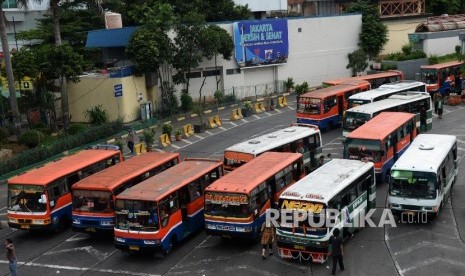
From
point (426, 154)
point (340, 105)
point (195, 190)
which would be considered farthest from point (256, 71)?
point (195, 190)

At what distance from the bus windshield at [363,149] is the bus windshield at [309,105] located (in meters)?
11.3

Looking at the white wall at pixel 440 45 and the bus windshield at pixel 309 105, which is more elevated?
the white wall at pixel 440 45

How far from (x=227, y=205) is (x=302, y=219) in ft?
10.1

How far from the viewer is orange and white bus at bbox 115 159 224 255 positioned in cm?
2131

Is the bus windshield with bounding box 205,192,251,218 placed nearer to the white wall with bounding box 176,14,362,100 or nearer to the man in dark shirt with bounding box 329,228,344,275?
the man in dark shirt with bounding box 329,228,344,275

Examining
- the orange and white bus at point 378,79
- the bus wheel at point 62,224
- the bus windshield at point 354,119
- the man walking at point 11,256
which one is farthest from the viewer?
the orange and white bus at point 378,79

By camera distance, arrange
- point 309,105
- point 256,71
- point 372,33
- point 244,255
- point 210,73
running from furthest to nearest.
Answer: point 372,33, point 256,71, point 210,73, point 309,105, point 244,255

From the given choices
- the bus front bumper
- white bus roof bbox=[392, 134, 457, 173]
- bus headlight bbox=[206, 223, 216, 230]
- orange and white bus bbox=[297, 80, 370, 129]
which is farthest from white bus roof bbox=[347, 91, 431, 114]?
the bus front bumper

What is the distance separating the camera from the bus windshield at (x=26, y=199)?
24.7m

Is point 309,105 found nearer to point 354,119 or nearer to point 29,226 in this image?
point 354,119

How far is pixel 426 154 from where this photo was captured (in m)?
24.8

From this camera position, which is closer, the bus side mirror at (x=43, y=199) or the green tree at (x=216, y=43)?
the bus side mirror at (x=43, y=199)

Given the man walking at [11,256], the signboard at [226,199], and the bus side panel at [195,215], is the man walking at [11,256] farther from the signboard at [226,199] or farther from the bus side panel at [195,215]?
the signboard at [226,199]

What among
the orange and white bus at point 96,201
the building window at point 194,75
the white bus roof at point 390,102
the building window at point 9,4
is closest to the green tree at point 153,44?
the building window at point 194,75
